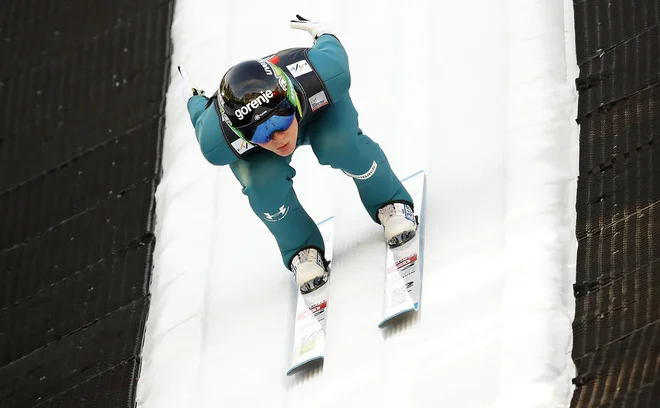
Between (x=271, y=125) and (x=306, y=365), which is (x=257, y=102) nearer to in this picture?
(x=271, y=125)

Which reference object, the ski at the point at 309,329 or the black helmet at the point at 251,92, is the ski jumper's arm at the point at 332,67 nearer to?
the black helmet at the point at 251,92

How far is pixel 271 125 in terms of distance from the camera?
3.10m

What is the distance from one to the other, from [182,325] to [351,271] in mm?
590

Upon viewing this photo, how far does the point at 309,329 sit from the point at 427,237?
44cm

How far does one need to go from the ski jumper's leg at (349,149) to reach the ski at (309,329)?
33 centimetres

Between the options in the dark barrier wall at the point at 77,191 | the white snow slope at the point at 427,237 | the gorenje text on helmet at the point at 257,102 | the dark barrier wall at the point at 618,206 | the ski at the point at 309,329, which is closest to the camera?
the dark barrier wall at the point at 618,206

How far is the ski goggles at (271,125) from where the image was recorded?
10.2ft

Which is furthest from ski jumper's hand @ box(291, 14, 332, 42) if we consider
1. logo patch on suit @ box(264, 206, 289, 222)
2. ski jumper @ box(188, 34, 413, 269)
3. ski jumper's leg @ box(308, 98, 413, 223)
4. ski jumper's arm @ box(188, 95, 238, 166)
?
logo patch on suit @ box(264, 206, 289, 222)

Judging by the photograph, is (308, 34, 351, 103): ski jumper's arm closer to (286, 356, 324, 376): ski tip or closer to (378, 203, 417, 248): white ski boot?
(378, 203, 417, 248): white ski boot

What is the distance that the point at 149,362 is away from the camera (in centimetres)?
382

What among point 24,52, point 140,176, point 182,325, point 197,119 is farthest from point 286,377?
point 24,52

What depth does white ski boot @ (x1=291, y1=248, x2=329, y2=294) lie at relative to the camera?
3566mm

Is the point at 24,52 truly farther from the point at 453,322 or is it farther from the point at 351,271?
the point at 453,322

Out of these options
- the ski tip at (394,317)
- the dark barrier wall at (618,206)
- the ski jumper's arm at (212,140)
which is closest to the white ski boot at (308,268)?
the ski tip at (394,317)
